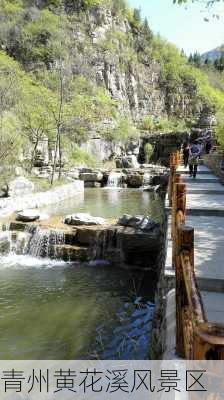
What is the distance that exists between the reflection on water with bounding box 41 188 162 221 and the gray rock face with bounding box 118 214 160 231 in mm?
3616

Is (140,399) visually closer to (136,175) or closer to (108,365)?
(108,365)

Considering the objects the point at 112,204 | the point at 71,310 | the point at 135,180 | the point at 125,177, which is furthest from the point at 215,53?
the point at 71,310

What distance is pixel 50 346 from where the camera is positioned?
679 centimetres

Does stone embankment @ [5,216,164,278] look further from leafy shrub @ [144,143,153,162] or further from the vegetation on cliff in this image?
leafy shrub @ [144,143,153,162]

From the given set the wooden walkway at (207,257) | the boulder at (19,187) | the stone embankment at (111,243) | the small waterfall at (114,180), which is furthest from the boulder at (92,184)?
the wooden walkway at (207,257)

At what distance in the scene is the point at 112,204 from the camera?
20.5m

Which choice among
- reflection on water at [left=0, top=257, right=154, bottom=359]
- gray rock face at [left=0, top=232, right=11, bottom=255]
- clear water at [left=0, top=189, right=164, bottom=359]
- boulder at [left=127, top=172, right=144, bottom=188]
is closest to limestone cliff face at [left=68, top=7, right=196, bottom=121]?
boulder at [left=127, top=172, right=144, bottom=188]

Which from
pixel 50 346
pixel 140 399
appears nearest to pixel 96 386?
pixel 140 399

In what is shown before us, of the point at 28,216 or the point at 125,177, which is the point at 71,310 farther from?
the point at 125,177

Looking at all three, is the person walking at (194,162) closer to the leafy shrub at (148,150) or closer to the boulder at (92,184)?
the boulder at (92,184)

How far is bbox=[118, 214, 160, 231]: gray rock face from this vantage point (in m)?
12.1

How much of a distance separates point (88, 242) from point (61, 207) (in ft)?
25.4

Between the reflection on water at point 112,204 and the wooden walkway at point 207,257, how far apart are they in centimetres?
668

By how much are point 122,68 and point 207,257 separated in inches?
2300
